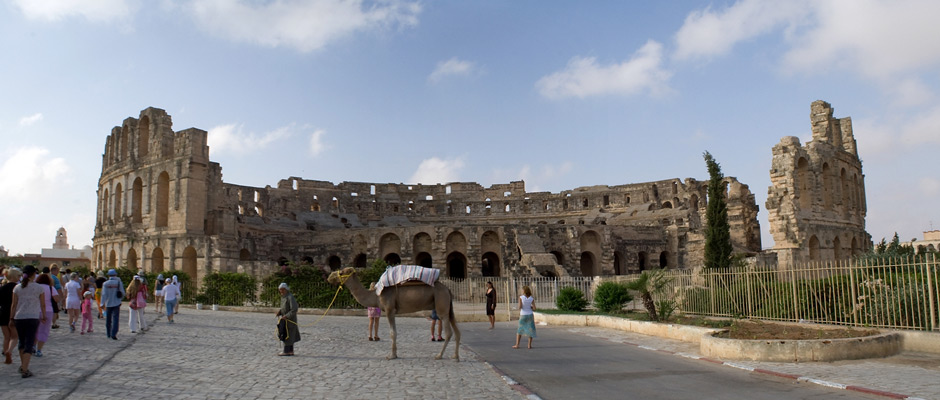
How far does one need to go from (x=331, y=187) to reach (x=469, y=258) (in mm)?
21785

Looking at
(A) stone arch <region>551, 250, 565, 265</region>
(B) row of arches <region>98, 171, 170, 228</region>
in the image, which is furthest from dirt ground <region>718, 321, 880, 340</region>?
(B) row of arches <region>98, 171, 170, 228</region>

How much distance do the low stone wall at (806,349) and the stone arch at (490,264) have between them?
2872cm

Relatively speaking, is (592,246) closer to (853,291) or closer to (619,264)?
(619,264)

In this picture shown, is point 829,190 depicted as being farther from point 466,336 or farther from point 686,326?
point 466,336

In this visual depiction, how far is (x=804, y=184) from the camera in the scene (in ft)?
92.9

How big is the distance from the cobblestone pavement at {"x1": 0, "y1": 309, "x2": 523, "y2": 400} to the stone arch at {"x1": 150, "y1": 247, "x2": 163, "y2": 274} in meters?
19.4

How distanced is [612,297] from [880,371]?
10043mm

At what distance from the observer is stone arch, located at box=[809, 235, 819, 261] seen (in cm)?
2778

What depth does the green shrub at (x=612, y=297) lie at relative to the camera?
717 inches

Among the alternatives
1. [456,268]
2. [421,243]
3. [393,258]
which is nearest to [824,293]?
[421,243]

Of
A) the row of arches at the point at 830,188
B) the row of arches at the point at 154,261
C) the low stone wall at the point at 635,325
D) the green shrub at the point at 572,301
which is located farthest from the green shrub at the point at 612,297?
the row of arches at the point at 154,261

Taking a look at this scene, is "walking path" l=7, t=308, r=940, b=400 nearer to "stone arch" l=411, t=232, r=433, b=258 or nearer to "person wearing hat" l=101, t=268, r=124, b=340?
"person wearing hat" l=101, t=268, r=124, b=340

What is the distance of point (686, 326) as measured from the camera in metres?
12.9

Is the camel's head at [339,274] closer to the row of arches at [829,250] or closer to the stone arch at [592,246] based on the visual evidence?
the row of arches at [829,250]
